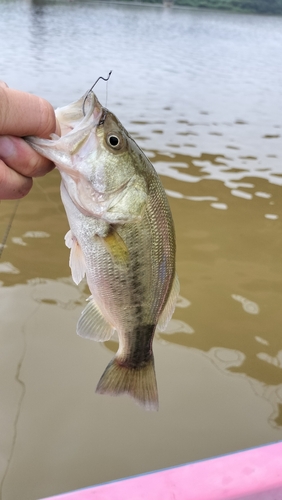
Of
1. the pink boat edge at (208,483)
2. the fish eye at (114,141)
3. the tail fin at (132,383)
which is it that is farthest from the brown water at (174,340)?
the fish eye at (114,141)

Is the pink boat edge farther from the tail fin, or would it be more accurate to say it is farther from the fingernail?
the fingernail

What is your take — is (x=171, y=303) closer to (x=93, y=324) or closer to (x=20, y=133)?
(x=93, y=324)

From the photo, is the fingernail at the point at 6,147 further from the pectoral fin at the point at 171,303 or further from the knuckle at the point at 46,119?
the pectoral fin at the point at 171,303

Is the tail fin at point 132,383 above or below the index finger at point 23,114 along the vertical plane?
below

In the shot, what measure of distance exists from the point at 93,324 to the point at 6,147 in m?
0.73

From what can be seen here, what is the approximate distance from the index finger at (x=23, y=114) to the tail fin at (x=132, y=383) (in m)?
0.93

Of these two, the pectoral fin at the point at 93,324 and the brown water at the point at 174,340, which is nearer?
the pectoral fin at the point at 93,324

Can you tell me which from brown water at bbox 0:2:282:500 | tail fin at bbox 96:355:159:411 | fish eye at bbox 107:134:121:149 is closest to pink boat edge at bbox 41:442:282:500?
tail fin at bbox 96:355:159:411

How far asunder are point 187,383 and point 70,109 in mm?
2215

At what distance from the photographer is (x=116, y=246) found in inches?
61.1

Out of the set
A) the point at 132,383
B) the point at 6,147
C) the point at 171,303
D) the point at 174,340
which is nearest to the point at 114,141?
the point at 6,147

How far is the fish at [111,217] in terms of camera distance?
1.50 metres

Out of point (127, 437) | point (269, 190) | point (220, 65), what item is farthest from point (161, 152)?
point (220, 65)

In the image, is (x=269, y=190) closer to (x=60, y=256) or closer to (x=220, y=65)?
(x=60, y=256)
